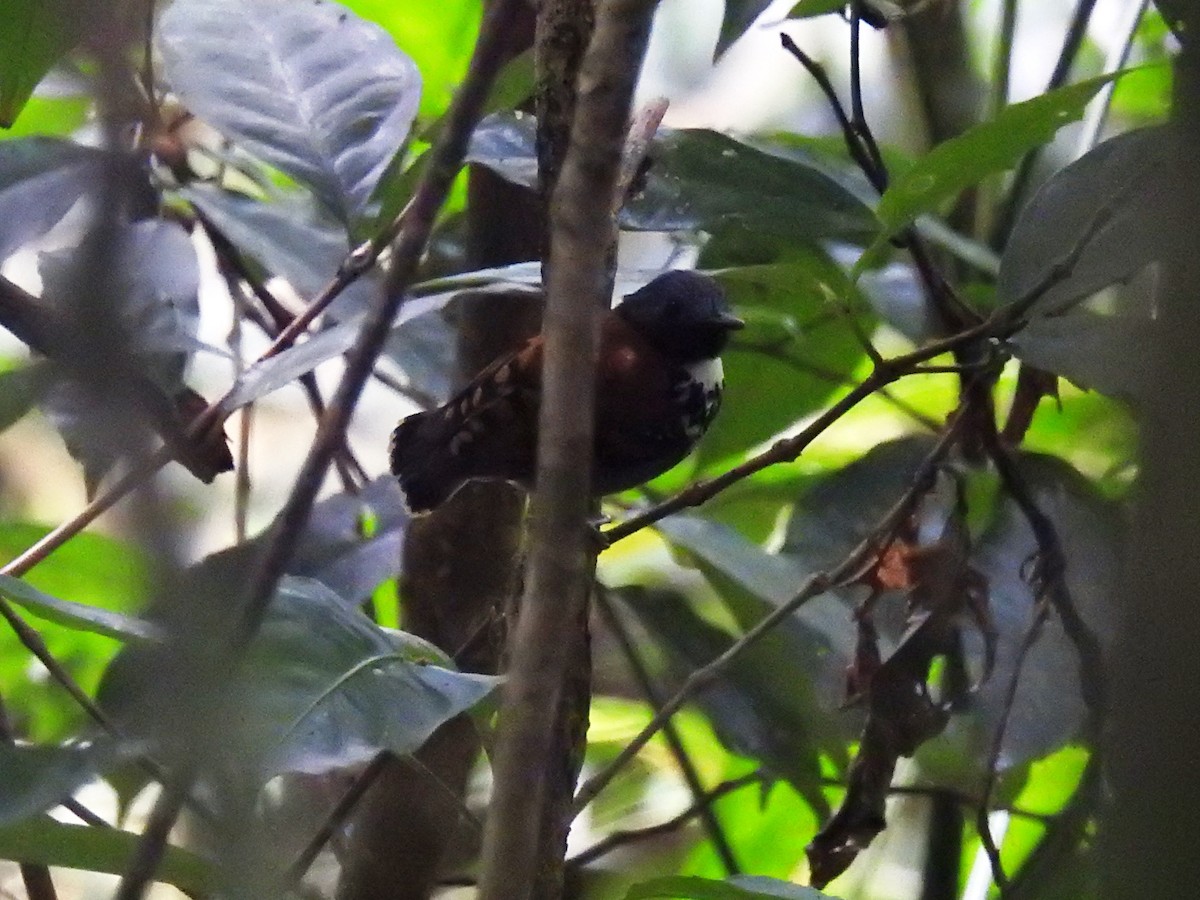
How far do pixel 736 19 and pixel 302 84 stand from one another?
43 centimetres

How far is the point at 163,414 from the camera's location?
32.8 inches

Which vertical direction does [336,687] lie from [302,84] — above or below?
below

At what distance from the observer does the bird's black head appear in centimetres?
169

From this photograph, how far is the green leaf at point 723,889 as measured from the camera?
32.3 inches

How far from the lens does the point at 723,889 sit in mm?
834

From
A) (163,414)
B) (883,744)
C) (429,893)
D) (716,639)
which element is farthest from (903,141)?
Answer: (163,414)

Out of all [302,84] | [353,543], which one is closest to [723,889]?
[353,543]

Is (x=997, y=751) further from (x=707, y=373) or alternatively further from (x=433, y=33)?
(x=433, y=33)

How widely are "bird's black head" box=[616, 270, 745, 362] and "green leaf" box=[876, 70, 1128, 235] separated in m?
0.63

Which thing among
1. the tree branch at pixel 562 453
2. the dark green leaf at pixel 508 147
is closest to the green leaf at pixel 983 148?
the dark green leaf at pixel 508 147

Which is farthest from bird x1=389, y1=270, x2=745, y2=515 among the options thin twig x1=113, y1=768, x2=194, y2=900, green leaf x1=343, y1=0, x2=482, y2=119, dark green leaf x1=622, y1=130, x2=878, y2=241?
thin twig x1=113, y1=768, x2=194, y2=900

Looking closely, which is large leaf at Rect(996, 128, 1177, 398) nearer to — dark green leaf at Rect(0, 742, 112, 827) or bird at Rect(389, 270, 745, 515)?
bird at Rect(389, 270, 745, 515)

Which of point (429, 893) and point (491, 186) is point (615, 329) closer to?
point (491, 186)

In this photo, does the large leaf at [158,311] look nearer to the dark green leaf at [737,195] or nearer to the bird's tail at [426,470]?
the bird's tail at [426,470]
